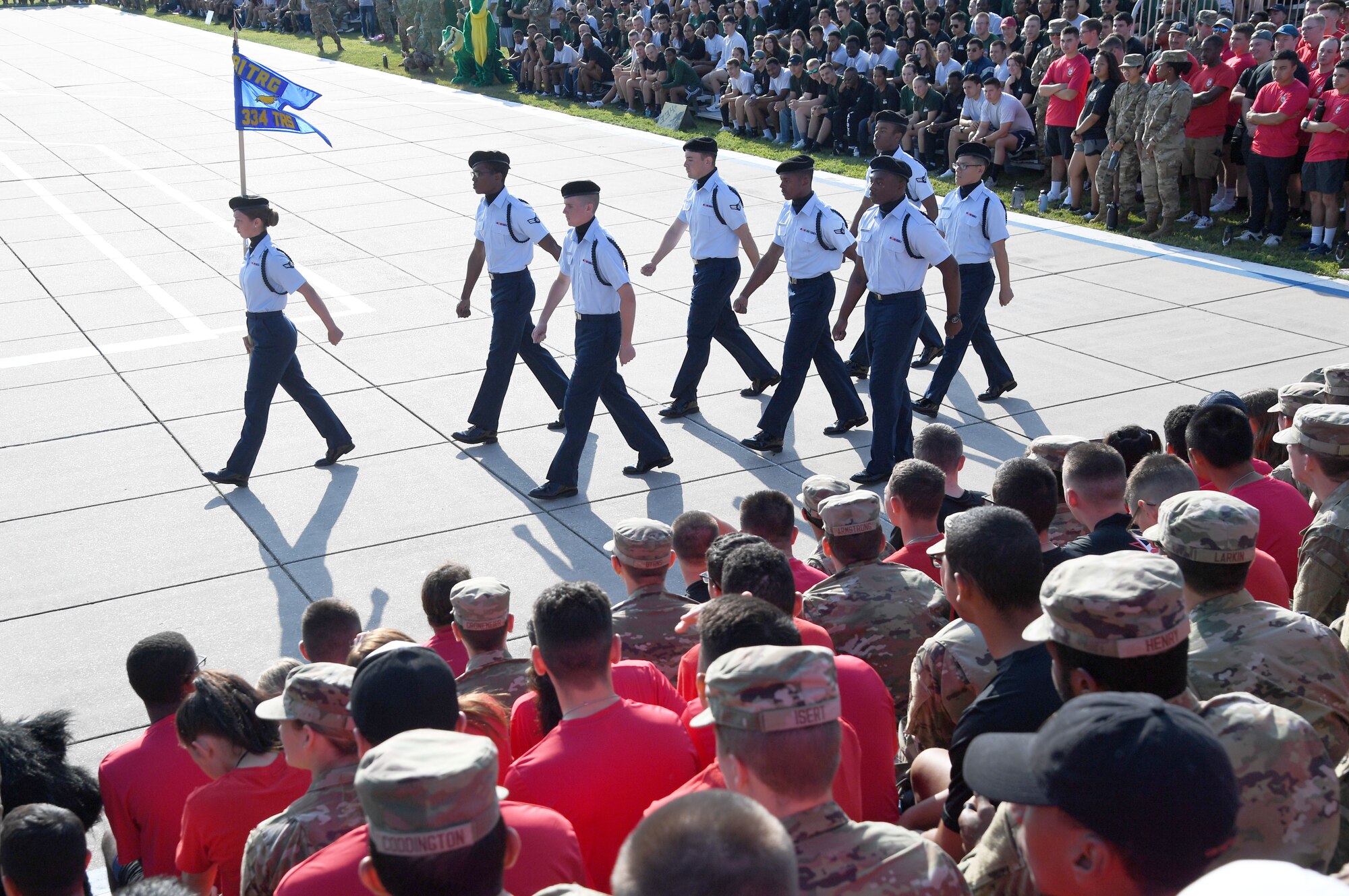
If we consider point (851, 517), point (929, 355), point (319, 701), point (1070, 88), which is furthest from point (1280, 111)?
point (319, 701)

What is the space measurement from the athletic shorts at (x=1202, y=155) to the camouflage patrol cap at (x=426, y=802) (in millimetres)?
14000

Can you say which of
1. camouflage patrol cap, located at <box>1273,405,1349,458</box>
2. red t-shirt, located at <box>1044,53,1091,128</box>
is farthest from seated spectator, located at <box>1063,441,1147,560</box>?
red t-shirt, located at <box>1044,53,1091,128</box>

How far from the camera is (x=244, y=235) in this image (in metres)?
8.62

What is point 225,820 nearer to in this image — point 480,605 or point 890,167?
point 480,605

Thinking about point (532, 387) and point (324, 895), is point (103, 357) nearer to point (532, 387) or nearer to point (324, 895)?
point (532, 387)

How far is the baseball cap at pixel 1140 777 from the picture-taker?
2.08 metres

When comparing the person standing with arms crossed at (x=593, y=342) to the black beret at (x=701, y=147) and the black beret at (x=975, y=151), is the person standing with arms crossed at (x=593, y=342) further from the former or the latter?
the black beret at (x=975, y=151)

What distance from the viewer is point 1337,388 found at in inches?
218

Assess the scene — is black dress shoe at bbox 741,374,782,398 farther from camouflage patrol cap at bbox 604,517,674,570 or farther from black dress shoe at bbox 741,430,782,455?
camouflage patrol cap at bbox 604,517,674,570

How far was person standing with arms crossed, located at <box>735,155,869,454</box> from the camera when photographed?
9102 millimetres

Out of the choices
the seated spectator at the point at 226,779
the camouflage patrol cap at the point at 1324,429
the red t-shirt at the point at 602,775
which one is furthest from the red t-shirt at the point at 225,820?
the camouflage patrol cap at the point at 1324,429

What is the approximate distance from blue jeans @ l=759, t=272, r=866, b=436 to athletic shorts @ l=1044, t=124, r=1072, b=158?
27.7 feet

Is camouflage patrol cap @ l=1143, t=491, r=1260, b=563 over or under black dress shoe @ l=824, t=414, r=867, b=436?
over

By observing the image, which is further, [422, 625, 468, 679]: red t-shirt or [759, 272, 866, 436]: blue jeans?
[759, 272, 866, 436]: blue jeans
